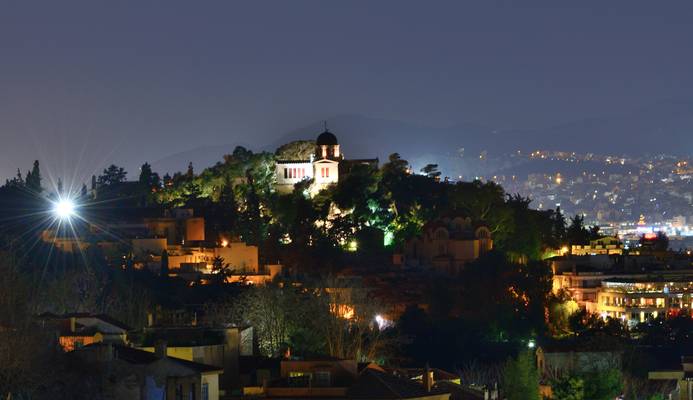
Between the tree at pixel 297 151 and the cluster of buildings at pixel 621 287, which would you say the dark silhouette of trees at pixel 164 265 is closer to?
the tree at pixel 297 151

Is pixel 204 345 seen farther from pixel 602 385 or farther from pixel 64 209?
pixel 64 209

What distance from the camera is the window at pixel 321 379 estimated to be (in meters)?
43.1

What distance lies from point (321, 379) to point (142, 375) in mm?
6530

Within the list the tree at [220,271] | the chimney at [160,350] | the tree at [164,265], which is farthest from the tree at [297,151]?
the chimney at [160,350]

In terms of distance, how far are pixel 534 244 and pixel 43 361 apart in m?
53.8

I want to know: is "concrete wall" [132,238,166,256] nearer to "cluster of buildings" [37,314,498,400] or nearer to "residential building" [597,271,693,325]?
"residential building" [597,271,693,325]

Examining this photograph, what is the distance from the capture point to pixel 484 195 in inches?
3602

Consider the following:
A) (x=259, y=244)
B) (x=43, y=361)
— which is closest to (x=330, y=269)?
(x=259, y=244)

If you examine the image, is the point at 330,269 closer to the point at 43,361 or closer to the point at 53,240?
the point at 53,240

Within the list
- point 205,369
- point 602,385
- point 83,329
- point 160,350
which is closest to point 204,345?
point 83,329

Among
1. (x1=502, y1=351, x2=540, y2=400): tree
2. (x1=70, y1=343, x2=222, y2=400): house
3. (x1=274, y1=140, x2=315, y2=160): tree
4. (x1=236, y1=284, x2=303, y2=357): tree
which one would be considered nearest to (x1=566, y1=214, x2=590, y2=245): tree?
(x1=274, y1=140, x2=315, y2=160): tree

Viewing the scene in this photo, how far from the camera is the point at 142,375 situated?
3775 centimetres

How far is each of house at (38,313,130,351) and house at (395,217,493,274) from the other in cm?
3889

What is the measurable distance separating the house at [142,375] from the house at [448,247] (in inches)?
1885
